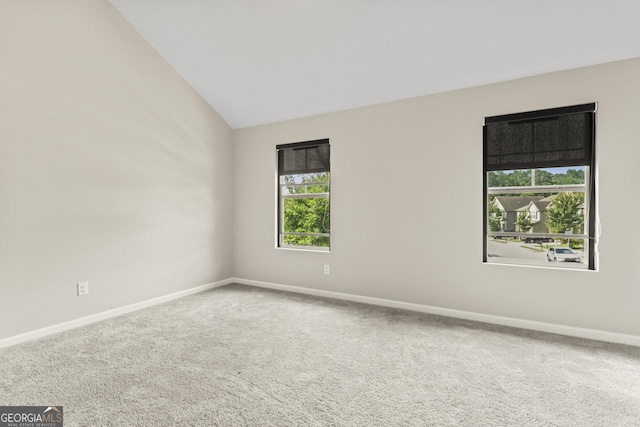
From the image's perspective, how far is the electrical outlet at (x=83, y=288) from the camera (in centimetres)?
297

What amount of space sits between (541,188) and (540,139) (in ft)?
1.46

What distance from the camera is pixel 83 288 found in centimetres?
299

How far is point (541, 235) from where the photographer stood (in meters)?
2.94

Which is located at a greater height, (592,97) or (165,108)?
(165,108)

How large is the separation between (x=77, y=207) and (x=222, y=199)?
5.97ft

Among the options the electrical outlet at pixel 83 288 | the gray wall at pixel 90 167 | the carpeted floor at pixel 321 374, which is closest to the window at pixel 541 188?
the carpeted floor at pixel 321 374

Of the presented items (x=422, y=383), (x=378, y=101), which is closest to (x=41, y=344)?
(x=422, y=383)

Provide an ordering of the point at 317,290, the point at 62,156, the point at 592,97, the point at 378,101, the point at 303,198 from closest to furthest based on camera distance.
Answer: the point at 592,97 → the point at 62,156 → the point at 378,101 → the point at 317,290 → the point at 303,198

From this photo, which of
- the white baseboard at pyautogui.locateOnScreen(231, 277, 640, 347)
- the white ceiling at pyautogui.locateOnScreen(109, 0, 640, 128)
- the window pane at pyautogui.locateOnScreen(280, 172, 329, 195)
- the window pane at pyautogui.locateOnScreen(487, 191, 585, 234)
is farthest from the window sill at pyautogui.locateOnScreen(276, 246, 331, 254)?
the window pane at pyautogui.locateOnScreen(487, 191, 585, 234)

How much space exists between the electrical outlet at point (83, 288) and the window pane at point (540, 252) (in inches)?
152

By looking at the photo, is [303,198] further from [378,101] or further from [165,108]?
[165,108]

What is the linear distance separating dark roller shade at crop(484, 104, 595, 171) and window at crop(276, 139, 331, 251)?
6.04 ft

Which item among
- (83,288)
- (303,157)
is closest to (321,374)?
(83,288)

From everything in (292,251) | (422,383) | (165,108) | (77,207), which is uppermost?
(165,108)
